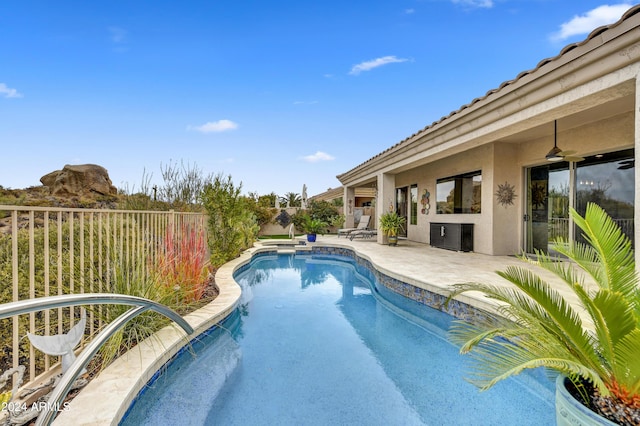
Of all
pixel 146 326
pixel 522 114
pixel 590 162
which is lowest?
pixel 146 326

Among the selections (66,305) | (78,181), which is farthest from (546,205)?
(78,181)

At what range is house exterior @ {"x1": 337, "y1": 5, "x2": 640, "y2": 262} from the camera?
13.3 feet

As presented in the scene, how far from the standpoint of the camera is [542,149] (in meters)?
8.65

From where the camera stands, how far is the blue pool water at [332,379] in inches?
117

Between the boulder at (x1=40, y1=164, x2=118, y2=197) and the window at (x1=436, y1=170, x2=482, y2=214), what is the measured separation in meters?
21.5

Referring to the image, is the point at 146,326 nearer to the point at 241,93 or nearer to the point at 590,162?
the point at 590,162

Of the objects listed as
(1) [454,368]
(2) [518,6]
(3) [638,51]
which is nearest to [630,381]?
(1) [454,368]

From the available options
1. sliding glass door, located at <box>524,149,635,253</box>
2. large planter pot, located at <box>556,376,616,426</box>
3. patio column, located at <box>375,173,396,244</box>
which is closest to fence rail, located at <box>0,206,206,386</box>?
large planter pot, located at <box>556,376,616,426</box>

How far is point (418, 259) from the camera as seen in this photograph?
9.02 meters

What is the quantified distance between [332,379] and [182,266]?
10.7ft

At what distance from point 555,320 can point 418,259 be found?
6.87 m

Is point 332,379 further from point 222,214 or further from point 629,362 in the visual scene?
point 222,214

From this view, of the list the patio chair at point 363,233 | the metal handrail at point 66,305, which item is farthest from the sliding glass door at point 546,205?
the metal handrail at point 66,305

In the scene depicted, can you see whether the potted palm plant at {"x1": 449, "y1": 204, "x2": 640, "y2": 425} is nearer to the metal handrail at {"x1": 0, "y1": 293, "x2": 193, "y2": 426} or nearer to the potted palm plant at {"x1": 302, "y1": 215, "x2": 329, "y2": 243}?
the metal handrail at {"x1": 0, "y1": 293, "x2": 193, "y2": 426}
